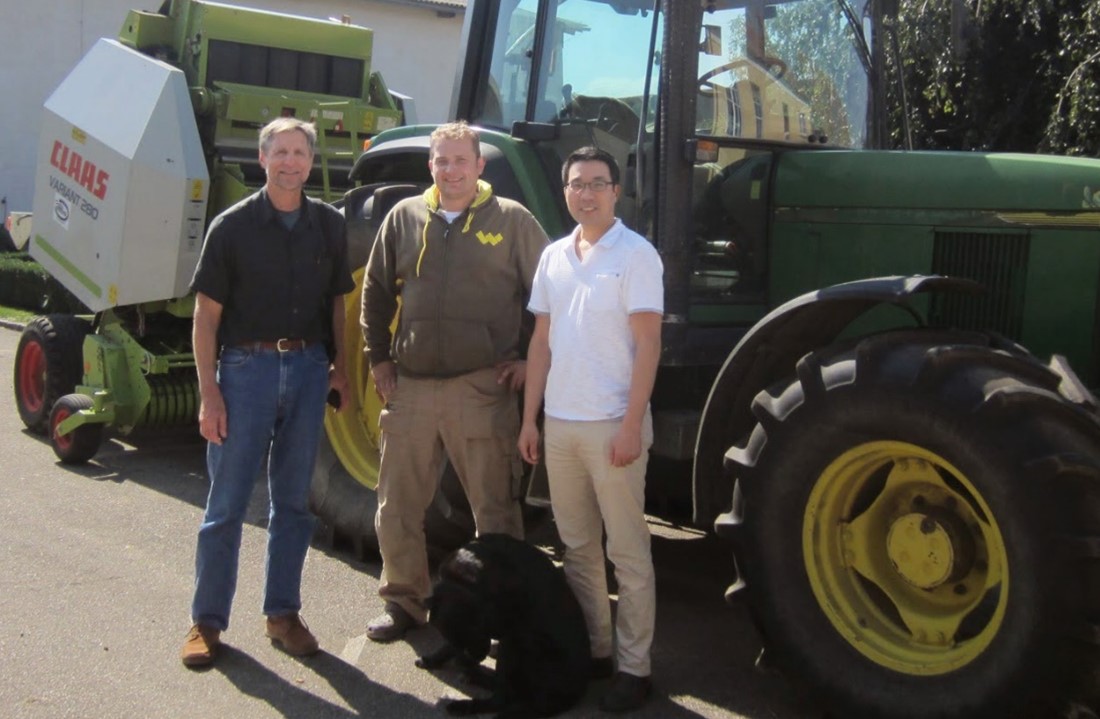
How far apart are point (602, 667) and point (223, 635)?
1.35m

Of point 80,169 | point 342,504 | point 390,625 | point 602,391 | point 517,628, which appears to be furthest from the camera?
point 80,169

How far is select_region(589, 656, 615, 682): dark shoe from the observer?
421cm

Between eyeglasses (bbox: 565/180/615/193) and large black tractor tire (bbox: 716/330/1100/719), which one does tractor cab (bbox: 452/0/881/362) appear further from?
large black tractor tire (bbox: 716/330/1100/719)

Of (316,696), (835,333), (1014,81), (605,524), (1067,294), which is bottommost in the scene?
(316,696)

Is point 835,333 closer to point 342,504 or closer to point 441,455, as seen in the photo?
point 441,455

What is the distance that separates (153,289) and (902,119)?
394 cm

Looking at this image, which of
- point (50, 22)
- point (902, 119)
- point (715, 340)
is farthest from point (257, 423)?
point (50, 22)

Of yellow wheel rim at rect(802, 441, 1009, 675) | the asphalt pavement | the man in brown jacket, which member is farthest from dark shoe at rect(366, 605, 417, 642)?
yellow wheel rim at rect(802, 441, 1009, 675)

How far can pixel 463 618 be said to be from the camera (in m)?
4.07

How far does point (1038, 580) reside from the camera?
329 centimetres

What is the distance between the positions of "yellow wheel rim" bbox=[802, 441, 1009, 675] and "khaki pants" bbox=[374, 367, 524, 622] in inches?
41.3

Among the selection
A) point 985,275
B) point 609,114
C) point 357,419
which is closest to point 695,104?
point 609,114

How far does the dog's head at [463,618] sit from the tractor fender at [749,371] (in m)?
0.73

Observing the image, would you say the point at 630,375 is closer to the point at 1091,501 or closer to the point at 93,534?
the point at 1091,501
